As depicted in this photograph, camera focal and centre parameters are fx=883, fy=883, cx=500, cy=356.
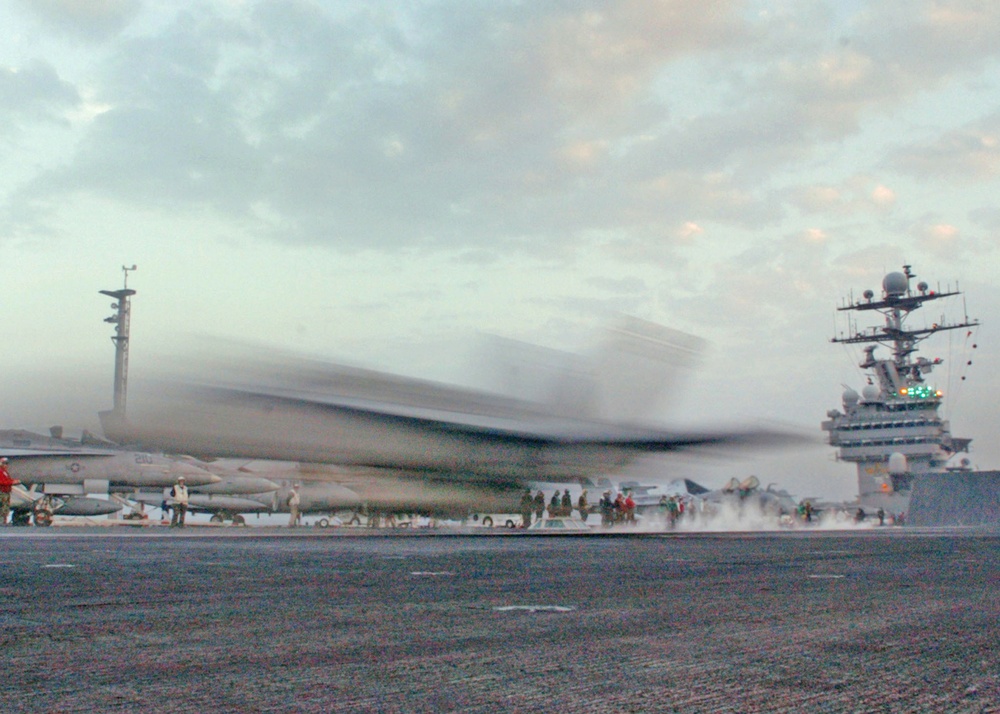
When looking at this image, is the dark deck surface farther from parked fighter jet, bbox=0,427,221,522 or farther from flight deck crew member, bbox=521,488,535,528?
parked fighter jet, bbox=0,427,221,522

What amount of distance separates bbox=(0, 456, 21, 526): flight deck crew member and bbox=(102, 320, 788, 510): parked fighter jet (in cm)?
637

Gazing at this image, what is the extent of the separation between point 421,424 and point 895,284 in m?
37.8

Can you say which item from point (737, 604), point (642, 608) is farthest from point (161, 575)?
point (737, 604)

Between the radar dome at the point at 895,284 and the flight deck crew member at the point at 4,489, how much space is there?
4223cm

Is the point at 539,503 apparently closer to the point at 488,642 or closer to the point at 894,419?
the point at 488,642

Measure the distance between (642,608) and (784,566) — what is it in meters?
3.36

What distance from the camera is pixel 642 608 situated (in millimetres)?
3607

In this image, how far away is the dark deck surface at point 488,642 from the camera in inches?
71.3

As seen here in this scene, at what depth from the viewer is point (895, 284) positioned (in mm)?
46625

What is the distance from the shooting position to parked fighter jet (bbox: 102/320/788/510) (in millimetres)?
13164

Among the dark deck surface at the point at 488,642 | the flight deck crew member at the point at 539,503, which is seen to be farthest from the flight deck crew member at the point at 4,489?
the dark deck surface at the point at 488,642

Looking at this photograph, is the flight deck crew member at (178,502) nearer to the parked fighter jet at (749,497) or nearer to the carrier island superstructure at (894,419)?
the parked fighter jet at (749,497)

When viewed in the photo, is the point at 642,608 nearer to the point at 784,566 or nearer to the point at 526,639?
the point at 526,639

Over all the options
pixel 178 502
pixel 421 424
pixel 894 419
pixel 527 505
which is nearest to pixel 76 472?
pixel 178 502
